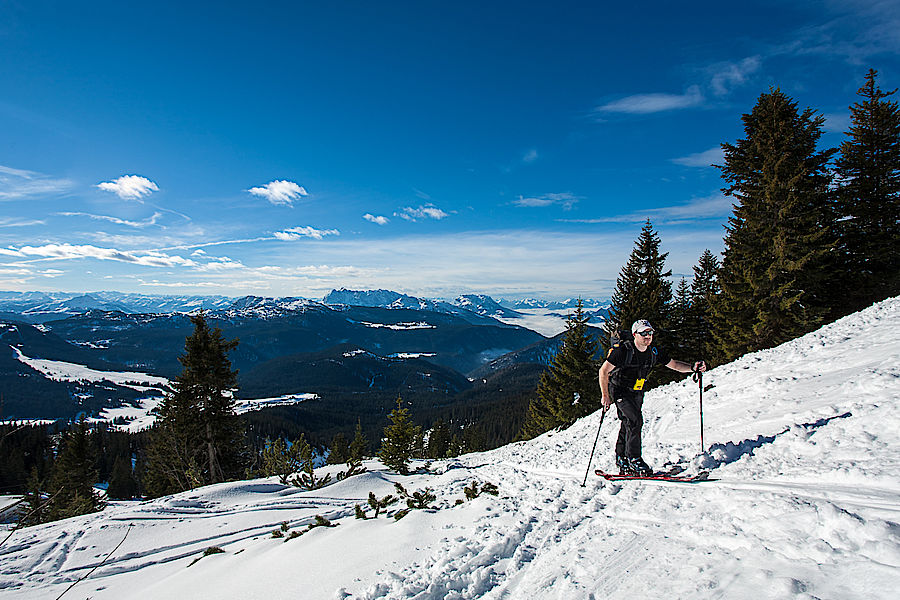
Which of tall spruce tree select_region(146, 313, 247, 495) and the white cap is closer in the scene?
the white cap

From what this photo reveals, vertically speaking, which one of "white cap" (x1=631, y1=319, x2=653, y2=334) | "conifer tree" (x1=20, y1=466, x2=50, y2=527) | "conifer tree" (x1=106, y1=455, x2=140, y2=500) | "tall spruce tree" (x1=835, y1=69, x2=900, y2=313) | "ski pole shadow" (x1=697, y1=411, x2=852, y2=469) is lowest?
"conifer tree" (x1=106, y1=455, x2=140, y2=500)

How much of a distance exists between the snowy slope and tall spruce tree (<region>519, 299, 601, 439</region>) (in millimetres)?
18427

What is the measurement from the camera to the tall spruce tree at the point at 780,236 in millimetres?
19000

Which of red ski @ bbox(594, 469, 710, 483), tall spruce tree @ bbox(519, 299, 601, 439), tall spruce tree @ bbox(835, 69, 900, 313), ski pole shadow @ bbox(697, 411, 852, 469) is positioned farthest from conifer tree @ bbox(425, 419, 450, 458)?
ski pole shadow @ bbox(697, 411, 852, 469)

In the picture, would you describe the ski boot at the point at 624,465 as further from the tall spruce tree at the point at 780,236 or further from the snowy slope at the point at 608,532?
the tall spruce tree at the point at 780,236

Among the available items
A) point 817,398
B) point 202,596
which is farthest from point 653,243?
point 202,596

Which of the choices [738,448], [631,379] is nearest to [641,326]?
[631,379]

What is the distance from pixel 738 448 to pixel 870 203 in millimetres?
21860

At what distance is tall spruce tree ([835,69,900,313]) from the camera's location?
19.6 metres

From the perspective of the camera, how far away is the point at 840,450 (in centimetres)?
566

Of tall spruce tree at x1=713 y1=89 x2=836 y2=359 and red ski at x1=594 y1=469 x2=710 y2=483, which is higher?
tall spruce tree at x1=713 y1=89 x2=836 y2=359

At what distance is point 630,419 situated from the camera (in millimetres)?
7246

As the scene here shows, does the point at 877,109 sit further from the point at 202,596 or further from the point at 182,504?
the point at 182,504

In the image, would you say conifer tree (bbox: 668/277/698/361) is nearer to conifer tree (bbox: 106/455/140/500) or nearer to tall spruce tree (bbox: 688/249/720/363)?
tall spruce tree (bbox: 688/249/720/363)
